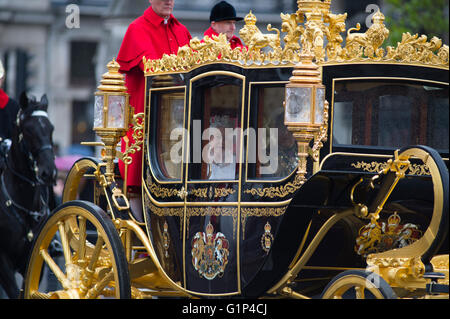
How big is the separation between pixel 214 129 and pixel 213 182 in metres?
0.31

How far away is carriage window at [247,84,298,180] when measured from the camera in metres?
5.18

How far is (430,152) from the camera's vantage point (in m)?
4.40

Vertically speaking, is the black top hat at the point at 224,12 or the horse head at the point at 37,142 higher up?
the black top hat at the point at 224,12

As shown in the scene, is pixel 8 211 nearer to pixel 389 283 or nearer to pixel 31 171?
pixel 31 171

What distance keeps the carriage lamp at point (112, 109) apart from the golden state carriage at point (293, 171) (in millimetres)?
164

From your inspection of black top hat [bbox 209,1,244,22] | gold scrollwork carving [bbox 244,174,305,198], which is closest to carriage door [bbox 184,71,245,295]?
gold scrollwork carving [bbox 244,174,305,198]

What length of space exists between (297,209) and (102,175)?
168 centimetres

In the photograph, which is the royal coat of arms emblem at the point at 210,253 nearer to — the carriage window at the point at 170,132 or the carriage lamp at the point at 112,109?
the carriage window at the point at 170,132

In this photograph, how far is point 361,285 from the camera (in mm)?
4480

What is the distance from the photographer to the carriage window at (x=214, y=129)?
17.9 ft

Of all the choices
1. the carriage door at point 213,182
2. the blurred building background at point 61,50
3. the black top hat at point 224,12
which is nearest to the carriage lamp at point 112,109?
the carriage door at point 213,182

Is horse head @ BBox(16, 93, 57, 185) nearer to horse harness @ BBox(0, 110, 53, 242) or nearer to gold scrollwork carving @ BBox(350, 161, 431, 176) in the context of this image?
horse harness @ BBox(0, 110, 53, 242)

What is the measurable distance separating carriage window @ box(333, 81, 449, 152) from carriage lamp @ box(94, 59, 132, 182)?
60.8 inches
